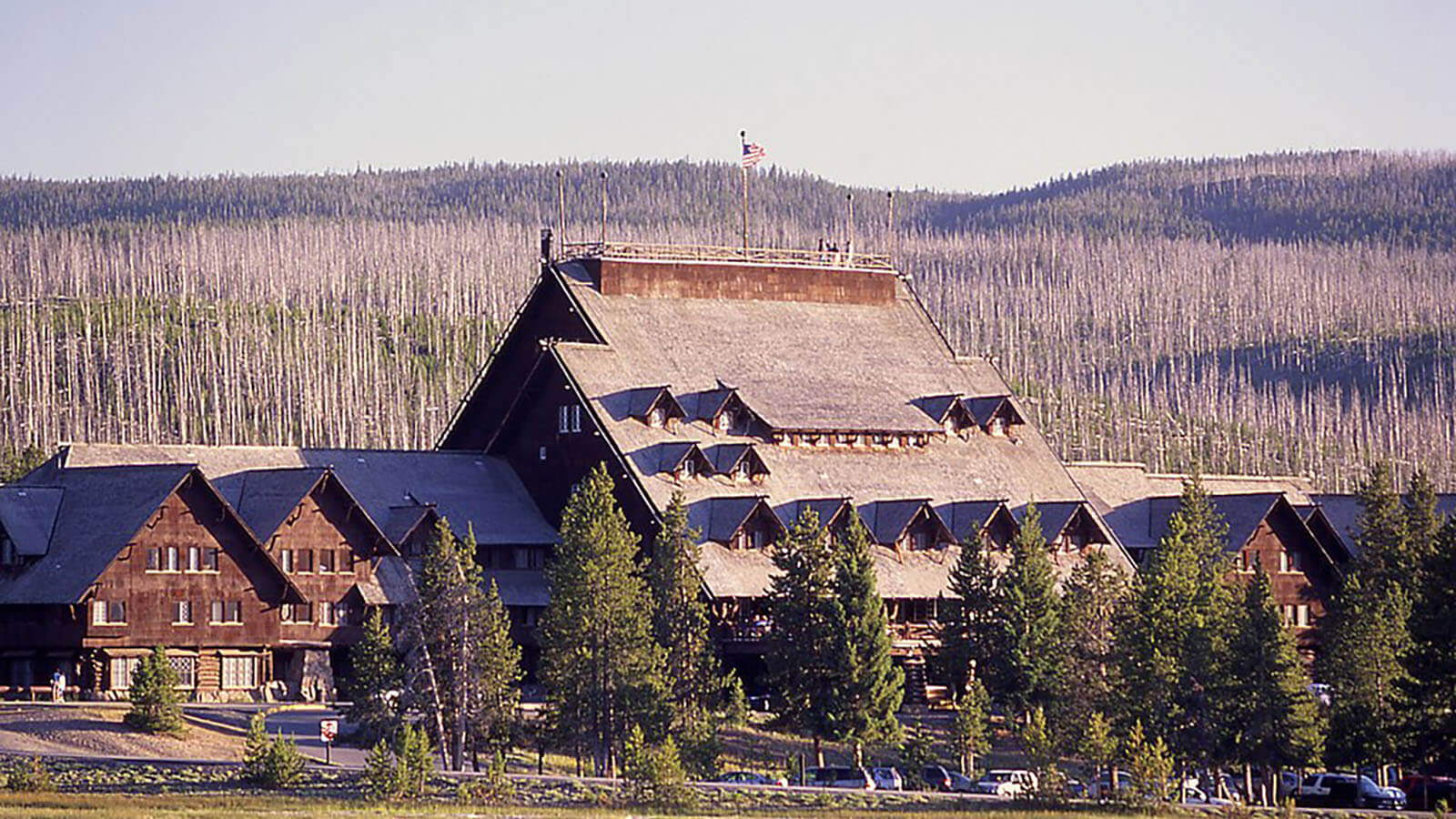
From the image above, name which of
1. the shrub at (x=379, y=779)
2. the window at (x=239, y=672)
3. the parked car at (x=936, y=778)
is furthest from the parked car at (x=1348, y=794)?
the window at (x=239, y=672)

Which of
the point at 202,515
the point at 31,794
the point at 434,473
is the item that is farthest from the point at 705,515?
the point at 31,794

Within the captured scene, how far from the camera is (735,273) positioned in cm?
10938

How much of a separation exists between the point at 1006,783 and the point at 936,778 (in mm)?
2297

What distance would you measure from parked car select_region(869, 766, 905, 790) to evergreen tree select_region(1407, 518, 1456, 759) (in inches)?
608

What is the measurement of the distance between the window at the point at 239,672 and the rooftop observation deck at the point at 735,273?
23.8 m

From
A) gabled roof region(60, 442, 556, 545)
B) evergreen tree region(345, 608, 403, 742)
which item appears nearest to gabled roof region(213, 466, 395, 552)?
gabled roof region(60, 442, 556, 545)

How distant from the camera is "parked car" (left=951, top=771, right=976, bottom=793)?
76.0m

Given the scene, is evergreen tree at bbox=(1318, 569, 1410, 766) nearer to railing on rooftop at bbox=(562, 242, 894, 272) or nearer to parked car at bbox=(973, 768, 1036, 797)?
parked car at bbox=(973, 768, 1036, 797)

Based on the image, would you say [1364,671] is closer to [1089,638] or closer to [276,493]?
[1089,638]

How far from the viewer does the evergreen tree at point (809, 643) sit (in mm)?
80938

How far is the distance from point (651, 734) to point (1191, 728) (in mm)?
16291

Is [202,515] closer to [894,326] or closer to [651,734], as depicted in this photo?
[651,734]

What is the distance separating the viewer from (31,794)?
61.5m

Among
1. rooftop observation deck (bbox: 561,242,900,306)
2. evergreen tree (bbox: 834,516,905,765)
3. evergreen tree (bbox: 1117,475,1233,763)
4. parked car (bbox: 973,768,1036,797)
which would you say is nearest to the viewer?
evergreen tree (bbox: 1117,475,1233,763)
